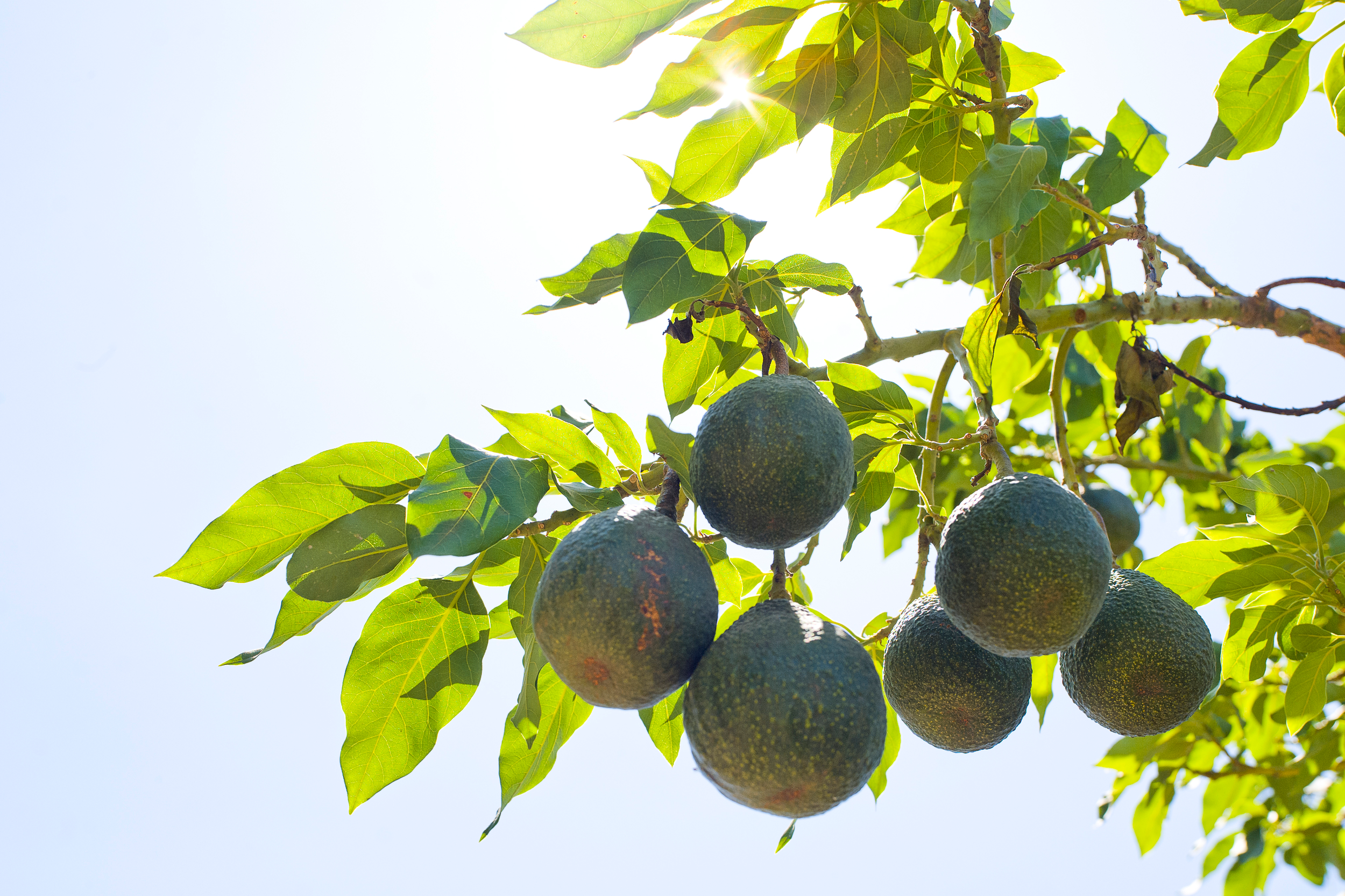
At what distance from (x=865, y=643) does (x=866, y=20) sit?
126 centimetres

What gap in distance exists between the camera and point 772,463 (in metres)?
1.25

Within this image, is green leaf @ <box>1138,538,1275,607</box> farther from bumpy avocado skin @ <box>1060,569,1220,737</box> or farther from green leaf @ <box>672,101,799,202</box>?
green leaf @ <box>672,101,799,202</box>

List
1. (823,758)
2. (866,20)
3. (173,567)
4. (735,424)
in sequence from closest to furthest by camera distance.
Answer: (823,758)
(735,424)
(173,567)
(866,20)

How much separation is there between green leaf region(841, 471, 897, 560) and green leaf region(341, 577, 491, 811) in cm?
83

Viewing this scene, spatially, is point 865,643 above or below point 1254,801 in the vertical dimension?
above

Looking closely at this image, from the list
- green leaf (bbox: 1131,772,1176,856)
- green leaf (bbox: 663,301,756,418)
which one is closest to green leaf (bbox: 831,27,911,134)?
green leaf (bbox: 663,301,756,418)

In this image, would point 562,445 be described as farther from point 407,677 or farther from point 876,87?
point 876,87

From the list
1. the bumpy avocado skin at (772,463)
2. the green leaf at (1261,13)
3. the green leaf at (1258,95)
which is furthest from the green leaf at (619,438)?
the green leaf at (1261,13)

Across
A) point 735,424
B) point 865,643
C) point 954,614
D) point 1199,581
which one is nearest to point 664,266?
point 735,424

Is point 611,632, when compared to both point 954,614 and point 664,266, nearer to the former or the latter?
point 954,614

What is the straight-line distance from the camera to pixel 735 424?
129cm

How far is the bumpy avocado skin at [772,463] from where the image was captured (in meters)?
1.25

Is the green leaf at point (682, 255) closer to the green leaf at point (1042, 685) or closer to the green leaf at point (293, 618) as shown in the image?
the green leaf at point (293, 618)

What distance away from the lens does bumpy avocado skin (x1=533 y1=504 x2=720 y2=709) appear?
1.13 m
